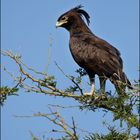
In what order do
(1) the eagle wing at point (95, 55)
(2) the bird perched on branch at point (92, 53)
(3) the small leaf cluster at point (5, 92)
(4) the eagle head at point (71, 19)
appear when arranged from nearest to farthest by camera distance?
(3) the small leaf cluster at point (5, 92)
(2) the bird perched on branch at point (92, 53)
(1) the eagle wing at point (95, 55)
(4) the eagle head at point (71, 19)

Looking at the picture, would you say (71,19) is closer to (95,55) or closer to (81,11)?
(81,11)

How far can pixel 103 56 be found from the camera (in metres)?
10.7

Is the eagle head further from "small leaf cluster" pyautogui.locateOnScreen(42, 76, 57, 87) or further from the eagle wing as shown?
"small leaf cluster" pyautogui.locateOnScreen(42, 76, 57, 87)

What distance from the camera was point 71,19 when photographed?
40.4 ft

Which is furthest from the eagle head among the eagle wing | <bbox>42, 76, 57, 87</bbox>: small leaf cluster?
Answer: <bbox>42, 76, 57, 87</bbox>: small leaf cluster

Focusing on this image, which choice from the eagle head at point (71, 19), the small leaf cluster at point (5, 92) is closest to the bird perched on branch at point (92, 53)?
the eagle head at point (71, 19)

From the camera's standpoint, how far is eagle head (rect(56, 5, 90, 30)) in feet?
40.2

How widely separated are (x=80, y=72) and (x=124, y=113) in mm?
2962

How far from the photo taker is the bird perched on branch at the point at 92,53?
33.7 feet

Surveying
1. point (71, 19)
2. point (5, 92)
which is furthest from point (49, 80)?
point (71, 19)

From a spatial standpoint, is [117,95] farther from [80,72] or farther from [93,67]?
[93,67]

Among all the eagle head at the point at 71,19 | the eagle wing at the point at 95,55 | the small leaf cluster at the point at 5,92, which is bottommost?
the small leaf cluster at the point at 5,92

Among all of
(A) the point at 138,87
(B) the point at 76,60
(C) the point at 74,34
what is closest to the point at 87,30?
(C) the point at 74,34

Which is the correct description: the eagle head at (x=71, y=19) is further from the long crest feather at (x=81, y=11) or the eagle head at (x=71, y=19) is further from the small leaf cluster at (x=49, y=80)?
the small leaf cluster at (x=49, y=80)
